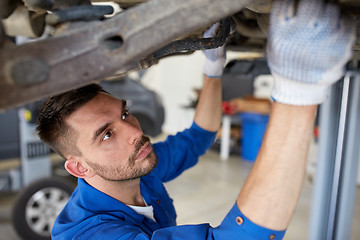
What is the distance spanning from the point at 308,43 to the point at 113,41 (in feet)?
0.80

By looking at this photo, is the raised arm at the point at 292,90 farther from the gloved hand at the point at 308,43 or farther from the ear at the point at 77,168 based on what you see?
the ear at the point at 77,168

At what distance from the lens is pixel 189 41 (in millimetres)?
687

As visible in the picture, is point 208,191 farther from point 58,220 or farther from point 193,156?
point 58,220

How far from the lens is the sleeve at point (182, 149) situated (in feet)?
3.50

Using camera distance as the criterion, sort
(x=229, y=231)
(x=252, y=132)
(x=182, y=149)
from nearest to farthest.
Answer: (x=229, y=231), (x=182, y=149), (x=252, y=132)

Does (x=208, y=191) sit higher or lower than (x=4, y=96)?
lower

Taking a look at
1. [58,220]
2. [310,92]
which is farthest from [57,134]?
[310,92]

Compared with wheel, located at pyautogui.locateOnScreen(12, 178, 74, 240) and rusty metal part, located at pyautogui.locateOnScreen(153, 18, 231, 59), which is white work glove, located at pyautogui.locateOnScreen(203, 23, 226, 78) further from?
wheel, located at pyautogui.locateOnScreen(12, 178, 74, 240)

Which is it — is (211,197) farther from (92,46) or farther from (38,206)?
(92,46)

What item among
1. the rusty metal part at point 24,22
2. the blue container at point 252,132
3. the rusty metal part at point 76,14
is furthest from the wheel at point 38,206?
the blue container at point 252,132

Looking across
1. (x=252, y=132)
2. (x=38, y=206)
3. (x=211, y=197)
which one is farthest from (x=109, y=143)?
(x=252, y=132)

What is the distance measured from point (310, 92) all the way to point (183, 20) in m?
0.20

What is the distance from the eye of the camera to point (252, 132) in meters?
3.53

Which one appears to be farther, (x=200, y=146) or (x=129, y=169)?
(x=200, y=146)
